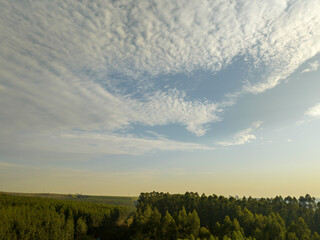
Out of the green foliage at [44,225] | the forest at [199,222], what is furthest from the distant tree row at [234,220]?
the green foliage at [44,225]

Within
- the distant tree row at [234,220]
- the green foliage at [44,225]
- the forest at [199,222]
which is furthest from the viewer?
the green foliage at [44,225]

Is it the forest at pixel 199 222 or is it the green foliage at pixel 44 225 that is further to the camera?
the green foliage at pixel 44 225

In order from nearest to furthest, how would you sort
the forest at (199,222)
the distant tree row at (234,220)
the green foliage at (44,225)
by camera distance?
the distant tree row at (234,220) → the forest at (199,222) → the green foliage at (44,225)

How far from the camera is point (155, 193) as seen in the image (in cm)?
17638

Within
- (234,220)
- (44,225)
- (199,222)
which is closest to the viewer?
(234,220)

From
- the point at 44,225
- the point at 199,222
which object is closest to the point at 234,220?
the point at 199,222

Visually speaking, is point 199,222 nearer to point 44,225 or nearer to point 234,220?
point 234,220

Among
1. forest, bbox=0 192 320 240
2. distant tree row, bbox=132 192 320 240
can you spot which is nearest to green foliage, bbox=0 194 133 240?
forest, bbox=0 192 320 240

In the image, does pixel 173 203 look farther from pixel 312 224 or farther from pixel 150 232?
pixel 312 224

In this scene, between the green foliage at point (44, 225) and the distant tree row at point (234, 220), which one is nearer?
the distant tree row at point (234, 220)

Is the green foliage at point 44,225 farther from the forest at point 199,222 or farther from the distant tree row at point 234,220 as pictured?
the distant tree row at point 234,220

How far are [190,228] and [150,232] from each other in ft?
62.9

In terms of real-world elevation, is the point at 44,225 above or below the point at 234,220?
below

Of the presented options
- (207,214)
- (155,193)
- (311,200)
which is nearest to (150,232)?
(207,214)
